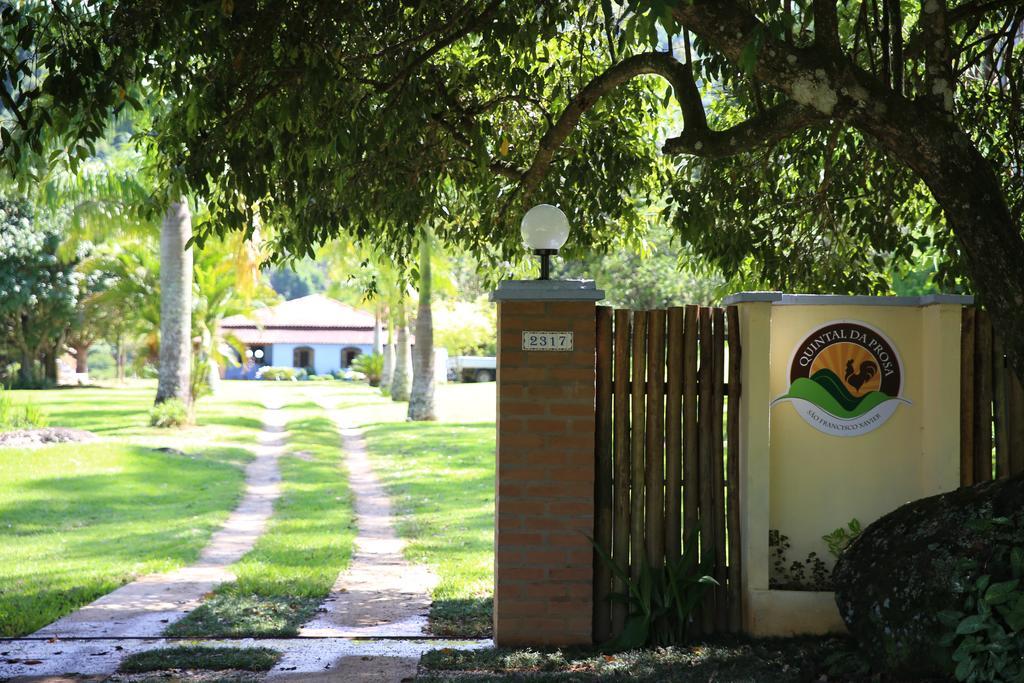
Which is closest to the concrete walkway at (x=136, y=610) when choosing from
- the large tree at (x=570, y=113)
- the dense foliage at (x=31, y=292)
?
the large tree at (x=570, y=113)

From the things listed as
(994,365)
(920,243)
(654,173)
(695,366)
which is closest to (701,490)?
(695,366)

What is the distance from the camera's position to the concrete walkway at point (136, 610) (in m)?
6.61

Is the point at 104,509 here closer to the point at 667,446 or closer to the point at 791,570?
the point at 667,446

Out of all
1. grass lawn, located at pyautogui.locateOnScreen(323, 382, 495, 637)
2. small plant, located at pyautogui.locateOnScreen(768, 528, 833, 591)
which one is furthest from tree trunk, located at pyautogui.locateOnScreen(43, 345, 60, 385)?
small plant, located at pyautogui.locateOnScreen(768, 528, 833, 591)

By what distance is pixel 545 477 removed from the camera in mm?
6914

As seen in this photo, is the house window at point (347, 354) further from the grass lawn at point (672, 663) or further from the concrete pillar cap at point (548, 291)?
the grass lawn at point (672, 663)

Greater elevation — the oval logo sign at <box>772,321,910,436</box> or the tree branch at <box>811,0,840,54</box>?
the tree branch at <box>811,0,840,54</box>

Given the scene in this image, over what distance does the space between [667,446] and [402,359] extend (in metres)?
30.6

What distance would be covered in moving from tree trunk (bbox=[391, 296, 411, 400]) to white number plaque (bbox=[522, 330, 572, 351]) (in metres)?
27.9

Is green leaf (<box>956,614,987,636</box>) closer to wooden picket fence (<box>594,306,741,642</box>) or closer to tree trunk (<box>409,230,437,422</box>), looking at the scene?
wooden picket fence (<box>594,306,741,642</box>)

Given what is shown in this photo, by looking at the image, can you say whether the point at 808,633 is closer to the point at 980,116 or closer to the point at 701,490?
the point at 701,490

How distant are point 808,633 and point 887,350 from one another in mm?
1914

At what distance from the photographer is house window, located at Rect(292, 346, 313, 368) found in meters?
74.4

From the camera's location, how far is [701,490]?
7117 millimetres
